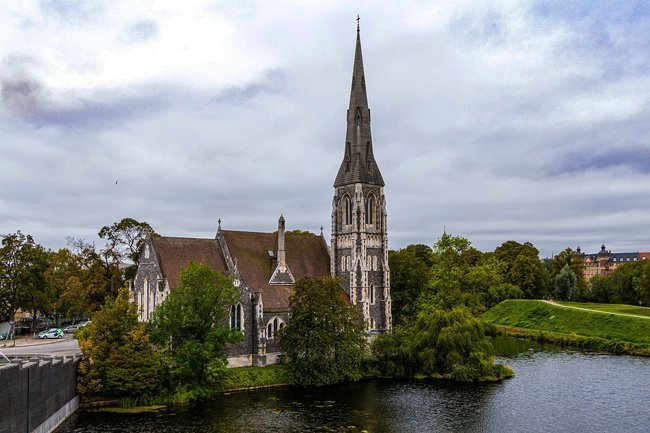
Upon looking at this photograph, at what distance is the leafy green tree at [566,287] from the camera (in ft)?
346

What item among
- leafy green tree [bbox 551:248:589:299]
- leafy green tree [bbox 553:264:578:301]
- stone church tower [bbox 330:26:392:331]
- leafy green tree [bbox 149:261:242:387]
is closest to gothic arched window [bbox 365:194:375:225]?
stone church tower [bbox 330:26:392:331]

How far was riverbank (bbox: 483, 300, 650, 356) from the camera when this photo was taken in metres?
62.3

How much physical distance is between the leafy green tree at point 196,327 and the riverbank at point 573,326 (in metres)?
40.6

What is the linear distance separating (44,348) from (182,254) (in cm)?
1231

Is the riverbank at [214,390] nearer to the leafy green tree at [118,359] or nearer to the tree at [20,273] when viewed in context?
the leafy green tree at [118,359]

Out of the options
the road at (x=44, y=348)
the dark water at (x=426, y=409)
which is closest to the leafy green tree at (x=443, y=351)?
the dark water at (x=426, y=409)

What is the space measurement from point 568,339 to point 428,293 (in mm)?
15915

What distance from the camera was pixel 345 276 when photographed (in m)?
54.6

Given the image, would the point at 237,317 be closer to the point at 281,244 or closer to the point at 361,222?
the point at 281,244

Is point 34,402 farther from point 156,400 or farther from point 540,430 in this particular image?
point 540,430

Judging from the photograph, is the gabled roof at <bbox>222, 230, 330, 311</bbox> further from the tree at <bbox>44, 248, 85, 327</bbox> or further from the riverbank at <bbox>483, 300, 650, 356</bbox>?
the riverbank at <bbox>483, 300, 650, 356</bbox>

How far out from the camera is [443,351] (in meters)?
46.8

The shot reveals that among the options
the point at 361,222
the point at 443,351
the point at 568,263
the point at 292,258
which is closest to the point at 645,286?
the point at 568,263

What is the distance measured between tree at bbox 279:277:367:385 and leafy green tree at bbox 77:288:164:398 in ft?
32.5
